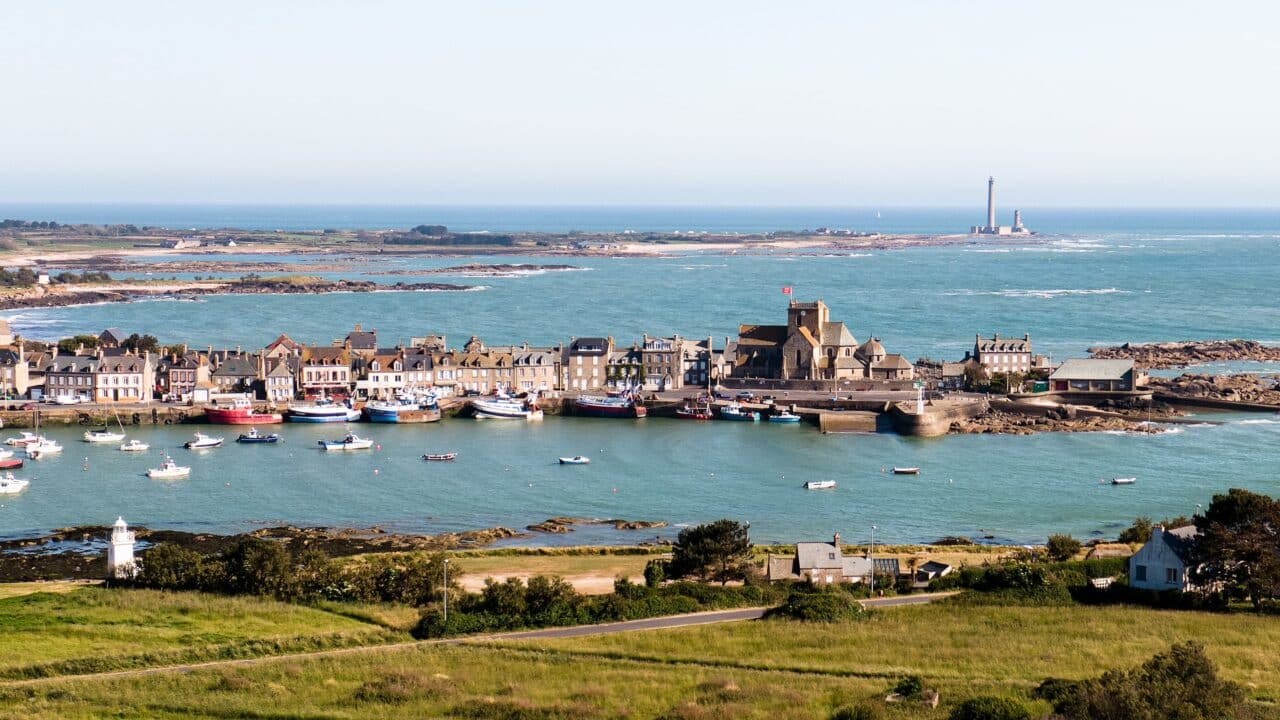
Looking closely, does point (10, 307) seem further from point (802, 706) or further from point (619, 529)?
point (802, 706)

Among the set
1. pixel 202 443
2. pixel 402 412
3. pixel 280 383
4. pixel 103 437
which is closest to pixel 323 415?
pixel 402 412

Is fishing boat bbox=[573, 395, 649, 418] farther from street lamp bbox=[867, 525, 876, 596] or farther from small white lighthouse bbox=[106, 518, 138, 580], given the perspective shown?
small white lighthouse bbox=[106, 518, 138, 580]

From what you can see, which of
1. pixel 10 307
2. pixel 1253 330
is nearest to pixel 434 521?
pixel 1253 330

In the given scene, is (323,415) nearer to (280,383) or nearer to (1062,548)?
(280,383)

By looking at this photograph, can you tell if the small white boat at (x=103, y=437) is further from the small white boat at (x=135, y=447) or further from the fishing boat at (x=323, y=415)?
the fishing boat at (x=323, y=415)

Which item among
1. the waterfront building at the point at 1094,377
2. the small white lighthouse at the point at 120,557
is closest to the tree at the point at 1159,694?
the small white lighthouse at the point at 120,557

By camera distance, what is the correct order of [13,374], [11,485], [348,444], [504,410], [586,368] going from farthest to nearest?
[586,368], [13,374], [504,410], [348,444], [11,485]

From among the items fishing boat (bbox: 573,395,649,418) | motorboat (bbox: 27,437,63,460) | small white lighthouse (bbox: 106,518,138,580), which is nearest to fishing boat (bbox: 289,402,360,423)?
fishing boat (bbox: 573,395,649,418)
